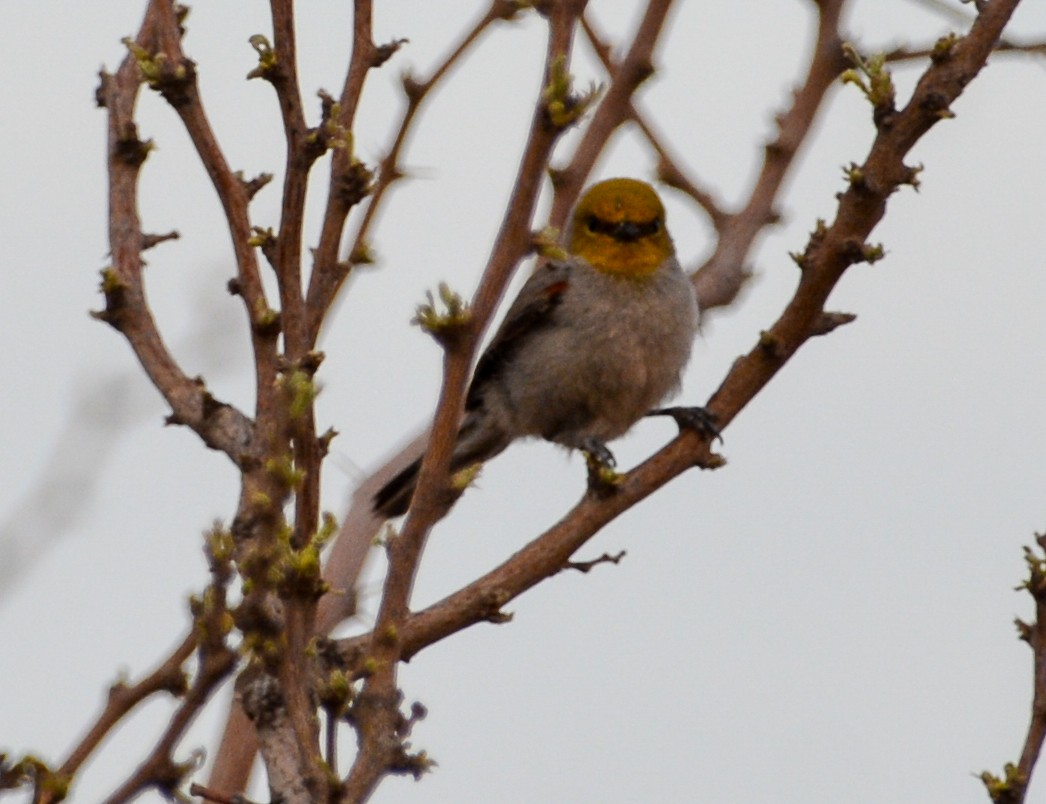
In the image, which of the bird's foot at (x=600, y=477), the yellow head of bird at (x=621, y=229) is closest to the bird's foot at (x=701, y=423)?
the bird's foot at (x=600, y=477)

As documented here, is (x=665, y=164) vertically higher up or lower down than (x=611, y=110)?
higher up

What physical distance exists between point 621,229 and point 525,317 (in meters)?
0.43

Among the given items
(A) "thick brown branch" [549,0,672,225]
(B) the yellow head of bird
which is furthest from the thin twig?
(A) "thick brown branch" [549,0,672,225]

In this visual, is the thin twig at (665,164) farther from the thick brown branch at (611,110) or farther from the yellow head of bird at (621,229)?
the thick brown branch at (611,110)

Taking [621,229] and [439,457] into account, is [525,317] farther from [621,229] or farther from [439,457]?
[439,457]

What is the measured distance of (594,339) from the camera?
17.2 feet

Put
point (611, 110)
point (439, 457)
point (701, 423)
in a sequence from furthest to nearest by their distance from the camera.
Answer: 1. point (611, 110)
2. point (701, 423)
3. point (439, 457)

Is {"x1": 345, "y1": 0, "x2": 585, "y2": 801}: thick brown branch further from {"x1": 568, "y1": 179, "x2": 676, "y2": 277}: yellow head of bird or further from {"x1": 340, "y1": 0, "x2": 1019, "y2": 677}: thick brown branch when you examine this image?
{"x1": 568, "y1": 179, "x2": 676, "y2": 277}: yellow head of bird

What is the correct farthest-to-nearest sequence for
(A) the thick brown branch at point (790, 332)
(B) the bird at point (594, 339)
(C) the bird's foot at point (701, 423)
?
(B) the bird at point (594, 339), (C) the bird's foot at point (701, 423), (A) the thick brown branch at point (790, 332)

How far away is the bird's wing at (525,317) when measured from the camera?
539 centimetres

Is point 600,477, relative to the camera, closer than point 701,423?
Yes

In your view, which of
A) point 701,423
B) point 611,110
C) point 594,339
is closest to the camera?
point 701,423

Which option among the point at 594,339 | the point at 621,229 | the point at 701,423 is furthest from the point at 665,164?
the point at 701,423

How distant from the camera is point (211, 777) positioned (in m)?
3.34
